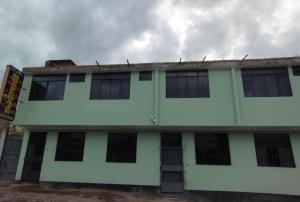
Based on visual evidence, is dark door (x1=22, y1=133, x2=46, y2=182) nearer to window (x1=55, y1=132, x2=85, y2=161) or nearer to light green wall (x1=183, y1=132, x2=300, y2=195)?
window (x1=55, y1=132, x2=85, y2=161)

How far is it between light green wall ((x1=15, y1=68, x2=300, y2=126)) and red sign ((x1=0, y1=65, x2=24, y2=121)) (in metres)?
0.53

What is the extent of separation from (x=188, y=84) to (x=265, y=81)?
182 inches

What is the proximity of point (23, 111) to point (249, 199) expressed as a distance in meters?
14.7

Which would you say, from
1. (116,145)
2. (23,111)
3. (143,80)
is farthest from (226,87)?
(23,111)

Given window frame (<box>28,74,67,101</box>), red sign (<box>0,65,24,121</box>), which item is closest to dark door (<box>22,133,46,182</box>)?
red sign (<box>0,65,24,121</box>)

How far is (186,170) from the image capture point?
12.0m

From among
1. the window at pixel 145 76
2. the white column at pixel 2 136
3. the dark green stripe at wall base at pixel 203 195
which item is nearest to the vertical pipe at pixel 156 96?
the window at pixel 145 76

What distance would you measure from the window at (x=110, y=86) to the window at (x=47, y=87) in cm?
Result: 226

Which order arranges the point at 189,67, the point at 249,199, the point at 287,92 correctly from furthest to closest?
the point at 189,67 < the point at 287,92 < the point at 249,199

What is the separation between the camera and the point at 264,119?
1134 centimetres

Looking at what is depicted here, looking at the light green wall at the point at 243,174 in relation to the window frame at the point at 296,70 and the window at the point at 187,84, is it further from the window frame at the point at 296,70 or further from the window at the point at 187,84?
the window frame at the point at 296,70

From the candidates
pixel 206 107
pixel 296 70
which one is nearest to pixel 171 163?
pixel 206 107

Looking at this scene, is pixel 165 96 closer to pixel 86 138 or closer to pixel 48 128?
pixel 86 138

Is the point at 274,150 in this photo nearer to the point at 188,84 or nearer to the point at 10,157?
the point at 188,84
